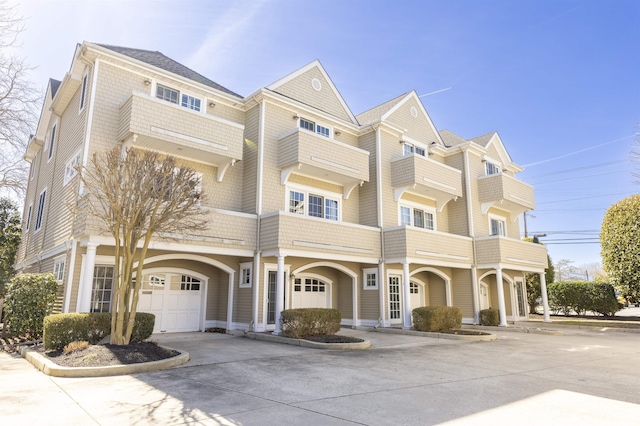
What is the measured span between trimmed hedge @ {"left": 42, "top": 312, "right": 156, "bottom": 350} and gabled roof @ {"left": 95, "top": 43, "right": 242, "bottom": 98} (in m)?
9.19

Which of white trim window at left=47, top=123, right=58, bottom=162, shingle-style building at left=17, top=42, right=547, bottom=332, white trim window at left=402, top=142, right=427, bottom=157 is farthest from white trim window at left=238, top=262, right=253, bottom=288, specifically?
white trim window at left=47, top=123, right=58, bottom=162

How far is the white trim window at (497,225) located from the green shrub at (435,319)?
334 inches

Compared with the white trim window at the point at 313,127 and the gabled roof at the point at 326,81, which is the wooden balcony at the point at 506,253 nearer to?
the gabled roof at the point at 326,81

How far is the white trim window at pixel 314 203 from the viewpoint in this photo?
17.3 metres

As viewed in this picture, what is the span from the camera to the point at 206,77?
18141 millimetres

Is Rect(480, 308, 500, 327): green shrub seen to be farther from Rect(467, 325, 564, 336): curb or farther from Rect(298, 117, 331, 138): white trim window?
Rect(298, 117, 331, 138): white trim window

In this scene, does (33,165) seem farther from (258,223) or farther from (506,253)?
(506,253)

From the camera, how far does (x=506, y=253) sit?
21.3m

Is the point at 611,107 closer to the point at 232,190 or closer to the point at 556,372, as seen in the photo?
the point at 556,372

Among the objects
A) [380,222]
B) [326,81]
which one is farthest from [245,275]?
[326,81]

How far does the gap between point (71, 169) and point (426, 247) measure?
14593 mm

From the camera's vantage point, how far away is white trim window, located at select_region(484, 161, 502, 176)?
24.5 metres

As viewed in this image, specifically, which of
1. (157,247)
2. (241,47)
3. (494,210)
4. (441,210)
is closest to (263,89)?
(241,47)

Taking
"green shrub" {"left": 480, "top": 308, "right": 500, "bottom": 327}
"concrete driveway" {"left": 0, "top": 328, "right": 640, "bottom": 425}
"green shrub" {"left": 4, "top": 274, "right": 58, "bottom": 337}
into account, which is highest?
"green shrub" {"left": 4, "top": 274, "right": 58, "bottom": 337}
